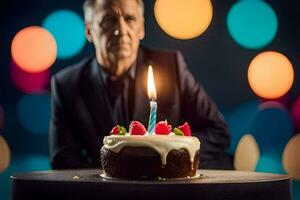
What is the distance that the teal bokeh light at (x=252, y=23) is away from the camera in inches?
98.0

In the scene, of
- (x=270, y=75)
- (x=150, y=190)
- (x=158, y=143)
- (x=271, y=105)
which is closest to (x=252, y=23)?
(x=270, y=75)

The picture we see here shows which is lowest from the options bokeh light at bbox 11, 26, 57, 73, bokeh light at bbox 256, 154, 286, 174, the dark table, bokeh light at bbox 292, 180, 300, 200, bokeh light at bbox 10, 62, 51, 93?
bokeh light at bbox 292, 180, 300, 200

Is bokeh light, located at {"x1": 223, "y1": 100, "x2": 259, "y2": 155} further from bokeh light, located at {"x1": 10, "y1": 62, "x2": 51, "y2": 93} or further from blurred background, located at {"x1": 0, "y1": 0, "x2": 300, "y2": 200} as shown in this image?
bokeh light, located at {"x1": 10, "y1": 62, "x2": 51, "y2": 93}

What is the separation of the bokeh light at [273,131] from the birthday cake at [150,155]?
0.95 metres

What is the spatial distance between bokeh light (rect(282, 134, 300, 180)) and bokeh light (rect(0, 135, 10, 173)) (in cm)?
134

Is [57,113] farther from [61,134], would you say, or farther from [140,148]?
[140,148]

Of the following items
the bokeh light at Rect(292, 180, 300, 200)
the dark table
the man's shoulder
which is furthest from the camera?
the man's shoulder

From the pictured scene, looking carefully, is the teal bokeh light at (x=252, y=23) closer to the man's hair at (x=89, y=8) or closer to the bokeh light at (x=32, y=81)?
the man's hair at (x=89, y=8)

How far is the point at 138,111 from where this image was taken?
7.98 ft

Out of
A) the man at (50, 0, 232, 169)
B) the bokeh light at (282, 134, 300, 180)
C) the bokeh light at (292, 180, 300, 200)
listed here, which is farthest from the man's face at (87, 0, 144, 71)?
the bokeh light at (292, 180, 300, 200)

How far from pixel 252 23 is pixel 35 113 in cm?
116

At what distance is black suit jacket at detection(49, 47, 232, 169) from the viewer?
8.04 ft

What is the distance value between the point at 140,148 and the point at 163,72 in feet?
3.55

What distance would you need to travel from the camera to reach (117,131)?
1643 mm
